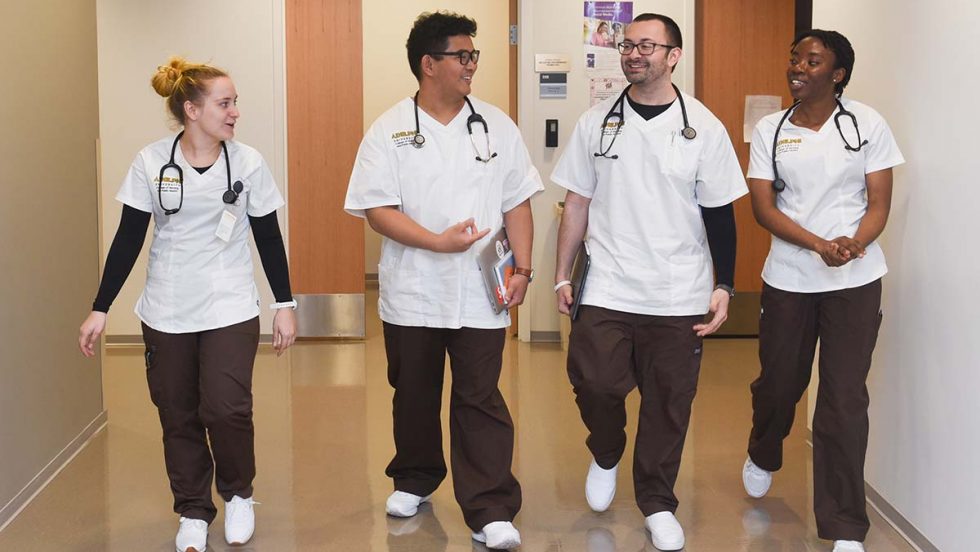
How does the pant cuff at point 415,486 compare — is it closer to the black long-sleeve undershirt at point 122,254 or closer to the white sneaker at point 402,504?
the white sneaker at point 402,504

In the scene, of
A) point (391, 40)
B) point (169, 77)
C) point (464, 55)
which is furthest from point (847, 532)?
point (391, 40)

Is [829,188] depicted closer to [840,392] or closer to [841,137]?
[841,137]

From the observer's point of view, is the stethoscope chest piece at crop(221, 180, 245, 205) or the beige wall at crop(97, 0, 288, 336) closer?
the stethoscope chest piece at crop(221, 180, 245, 205)

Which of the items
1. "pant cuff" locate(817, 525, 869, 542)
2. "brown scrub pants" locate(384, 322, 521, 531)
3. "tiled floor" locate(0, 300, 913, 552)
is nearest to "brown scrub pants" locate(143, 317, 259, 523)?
"tiled floor" locate(0, 300, 913, 552)

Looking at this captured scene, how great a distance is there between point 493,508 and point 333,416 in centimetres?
187

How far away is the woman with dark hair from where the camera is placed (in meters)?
3.25

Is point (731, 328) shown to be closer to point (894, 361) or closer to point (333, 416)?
point (333, 416)

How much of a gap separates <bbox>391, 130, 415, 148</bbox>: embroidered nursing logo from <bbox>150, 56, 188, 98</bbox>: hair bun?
622 mm

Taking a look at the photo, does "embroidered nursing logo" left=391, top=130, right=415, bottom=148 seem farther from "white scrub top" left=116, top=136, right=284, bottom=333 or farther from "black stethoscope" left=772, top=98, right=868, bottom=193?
"black stethoscope" left=772, top=98, right=868, bottom=193

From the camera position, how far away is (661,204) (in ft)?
10.9

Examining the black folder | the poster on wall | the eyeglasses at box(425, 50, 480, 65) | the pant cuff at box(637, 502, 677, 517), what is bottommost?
the pant cuff at box(637, 502, 677, 517)

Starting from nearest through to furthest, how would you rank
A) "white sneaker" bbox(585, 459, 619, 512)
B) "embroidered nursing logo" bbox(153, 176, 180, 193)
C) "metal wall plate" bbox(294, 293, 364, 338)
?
"embroidered nursing logo" bbox(153, 176, 180, 193) → "white sneaker" bbox(585, 459, 619, 512) → "metal wall plate" bbox(294, 293, 364, 338)

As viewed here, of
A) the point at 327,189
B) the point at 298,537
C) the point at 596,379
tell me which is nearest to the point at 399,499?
the point at 298,537

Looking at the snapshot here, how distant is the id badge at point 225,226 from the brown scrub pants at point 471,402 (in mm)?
565
